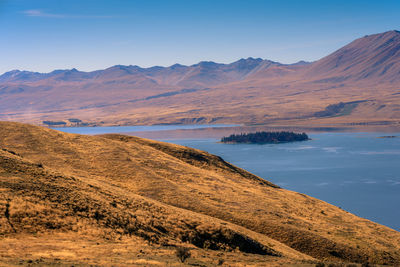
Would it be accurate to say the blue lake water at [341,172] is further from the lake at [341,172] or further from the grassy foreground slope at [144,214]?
the grassy foreground slope at [144,214]

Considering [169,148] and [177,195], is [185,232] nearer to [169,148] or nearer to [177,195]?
[177,195]

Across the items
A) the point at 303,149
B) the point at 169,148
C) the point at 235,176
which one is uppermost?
the point at 169,148

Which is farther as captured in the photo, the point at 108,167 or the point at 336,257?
the point at 108,167

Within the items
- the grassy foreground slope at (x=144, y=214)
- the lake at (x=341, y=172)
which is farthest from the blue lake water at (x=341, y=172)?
the grassy foreground slope at (x=144, y=214)

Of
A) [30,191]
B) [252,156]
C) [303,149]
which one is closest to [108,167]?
[30,191]

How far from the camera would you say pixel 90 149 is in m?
54.8

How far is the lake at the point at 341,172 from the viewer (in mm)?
90081

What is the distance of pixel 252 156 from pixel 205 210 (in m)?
133

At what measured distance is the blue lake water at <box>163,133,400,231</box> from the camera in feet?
295

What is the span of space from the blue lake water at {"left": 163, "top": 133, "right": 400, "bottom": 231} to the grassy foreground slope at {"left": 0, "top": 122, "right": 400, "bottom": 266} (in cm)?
3525

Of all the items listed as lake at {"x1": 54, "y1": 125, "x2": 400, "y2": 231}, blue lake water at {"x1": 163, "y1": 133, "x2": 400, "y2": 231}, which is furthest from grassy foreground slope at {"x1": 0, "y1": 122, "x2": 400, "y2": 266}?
lake at {"x1": 54, "y1": 125, "x2": 400, "y2": 231}

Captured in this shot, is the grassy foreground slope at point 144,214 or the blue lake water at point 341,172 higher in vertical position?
the grassy foreground slope at point 144,214

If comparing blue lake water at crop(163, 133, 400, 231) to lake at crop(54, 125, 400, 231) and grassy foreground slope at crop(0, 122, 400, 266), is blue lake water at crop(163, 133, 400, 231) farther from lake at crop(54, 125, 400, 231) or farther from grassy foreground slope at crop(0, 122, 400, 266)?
grassy foreground slope at crop(0, 122, 400, 266)

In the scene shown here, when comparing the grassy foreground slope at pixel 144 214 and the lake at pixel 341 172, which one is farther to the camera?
the lake at pixel 341 172
